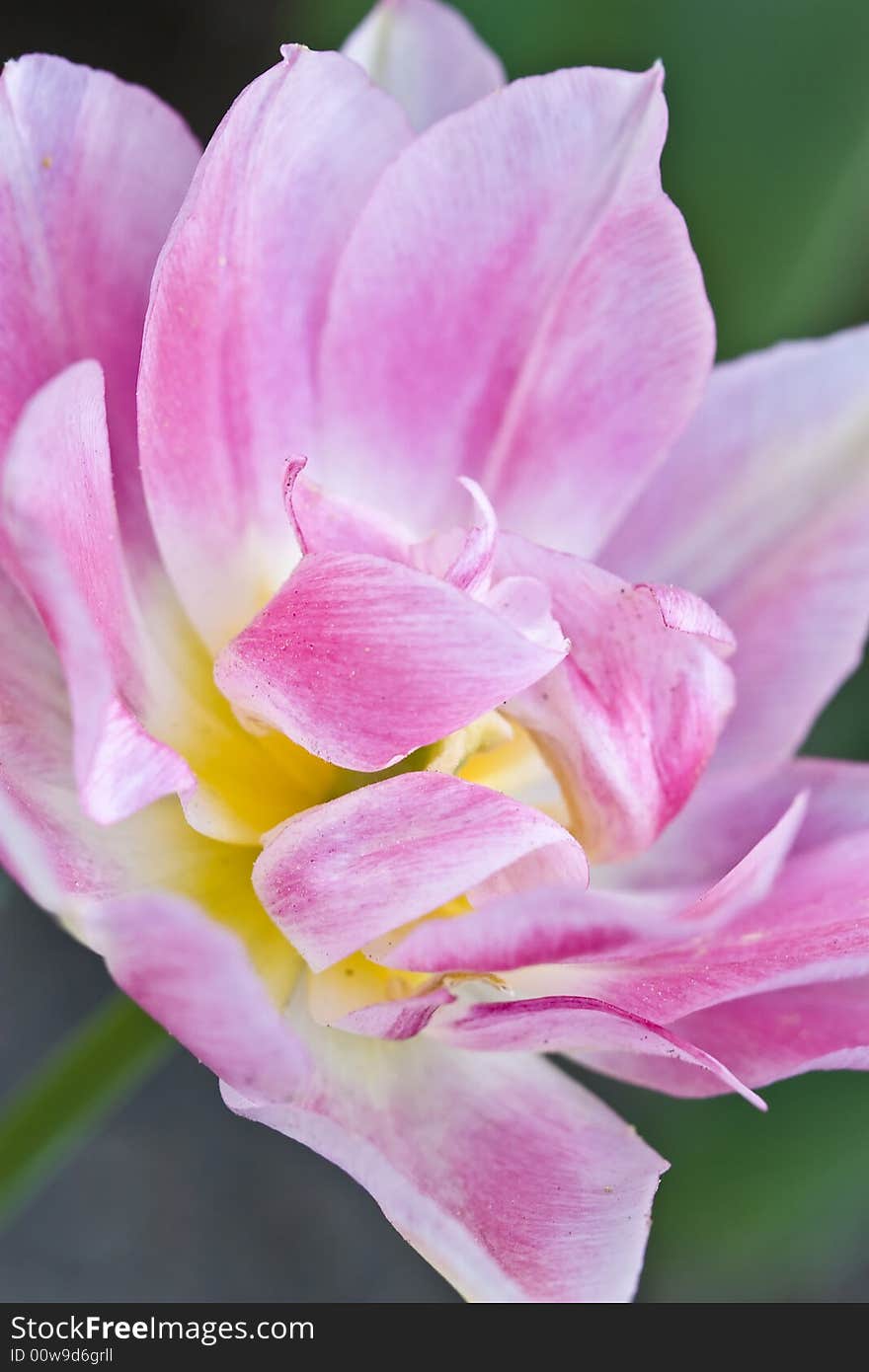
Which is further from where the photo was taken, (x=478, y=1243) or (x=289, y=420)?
(x=289, y=420)

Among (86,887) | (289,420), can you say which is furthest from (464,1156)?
(289,420)

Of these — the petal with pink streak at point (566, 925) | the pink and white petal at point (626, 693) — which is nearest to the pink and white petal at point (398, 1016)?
the petal with pink streak at point (566, 925)

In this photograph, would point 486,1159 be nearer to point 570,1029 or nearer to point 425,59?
point 570,1029

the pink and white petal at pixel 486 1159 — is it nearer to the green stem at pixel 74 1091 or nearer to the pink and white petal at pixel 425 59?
the green stem at pixel 74 1091
